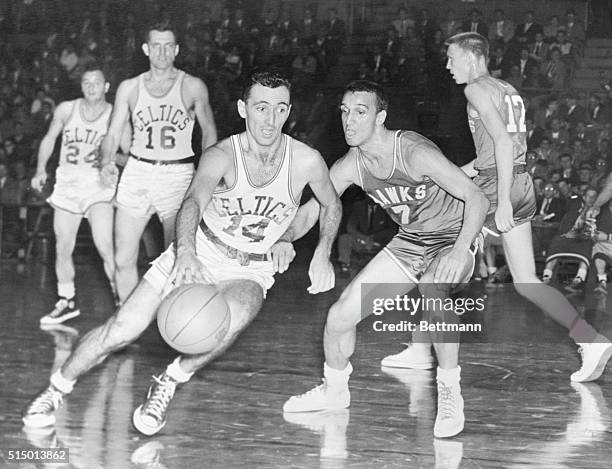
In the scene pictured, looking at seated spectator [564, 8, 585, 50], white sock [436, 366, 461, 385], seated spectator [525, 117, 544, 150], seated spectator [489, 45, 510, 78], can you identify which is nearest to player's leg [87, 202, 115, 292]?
white sock [436, 366, 461, 385]

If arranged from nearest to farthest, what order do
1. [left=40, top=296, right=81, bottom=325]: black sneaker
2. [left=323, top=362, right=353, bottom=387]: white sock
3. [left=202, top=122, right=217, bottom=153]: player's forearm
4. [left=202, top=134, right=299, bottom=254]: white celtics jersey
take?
[left=202, top=134, right=299, bottom=254]: white celtics jersey → [left=323, top=362, right=353, bottom=387]: white sock → [left=202, top=122, right=217, bottom=153]: player's forearm → [left=40, top=296, right=81, bottom=325]: black sneaker

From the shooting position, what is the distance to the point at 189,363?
Result: 358 centimetres

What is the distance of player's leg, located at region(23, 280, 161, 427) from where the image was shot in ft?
11.3

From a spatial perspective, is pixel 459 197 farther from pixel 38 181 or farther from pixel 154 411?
pixel 38 181

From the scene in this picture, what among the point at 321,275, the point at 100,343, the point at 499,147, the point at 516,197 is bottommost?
the point at 100,343

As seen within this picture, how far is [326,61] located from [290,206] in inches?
138

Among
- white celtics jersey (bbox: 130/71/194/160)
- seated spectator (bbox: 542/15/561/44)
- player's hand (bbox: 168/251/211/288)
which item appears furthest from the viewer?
seated spectator (bbox: 542/15/561/44)

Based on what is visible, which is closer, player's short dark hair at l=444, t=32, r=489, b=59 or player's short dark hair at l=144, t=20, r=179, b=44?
player's short dark hair at l=444, t=32, r=489, b=59

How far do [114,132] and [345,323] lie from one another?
2.29 metres

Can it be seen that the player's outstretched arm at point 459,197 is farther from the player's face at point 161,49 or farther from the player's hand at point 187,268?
the player's face at point 161,49

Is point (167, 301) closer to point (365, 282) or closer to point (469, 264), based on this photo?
point (365, 282)

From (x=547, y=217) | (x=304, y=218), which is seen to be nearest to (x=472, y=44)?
(x=304, y=218)

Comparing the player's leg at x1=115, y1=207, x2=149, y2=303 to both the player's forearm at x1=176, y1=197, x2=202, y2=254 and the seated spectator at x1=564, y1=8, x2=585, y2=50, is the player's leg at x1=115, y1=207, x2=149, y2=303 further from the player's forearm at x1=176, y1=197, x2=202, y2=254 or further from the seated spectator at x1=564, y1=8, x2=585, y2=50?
the seated spectator at x1=564, y1=8, x2=585, y2=50

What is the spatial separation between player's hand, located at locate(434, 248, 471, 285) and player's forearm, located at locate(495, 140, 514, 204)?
3.27 ft
